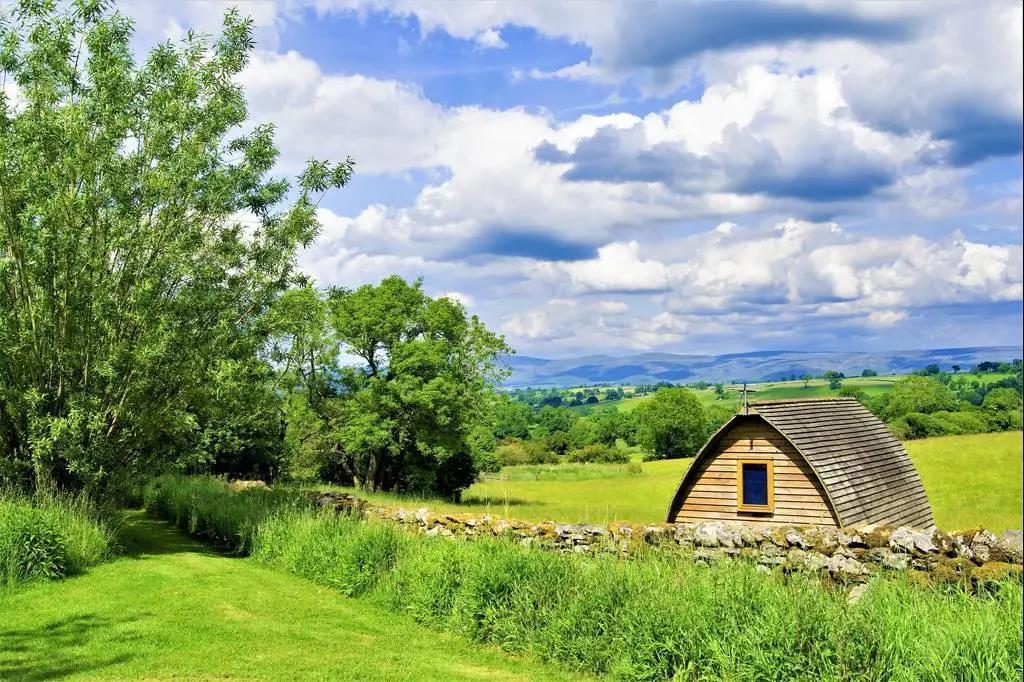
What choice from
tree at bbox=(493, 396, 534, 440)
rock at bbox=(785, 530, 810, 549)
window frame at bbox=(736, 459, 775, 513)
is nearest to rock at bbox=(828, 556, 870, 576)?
rock at bbox=(785, 530, 810, 549)

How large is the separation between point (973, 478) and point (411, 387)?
29616mm

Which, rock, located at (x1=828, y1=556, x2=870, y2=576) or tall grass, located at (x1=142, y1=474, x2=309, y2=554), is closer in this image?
rock, located at (x1=828, y1=556, x2=870, y2=576)

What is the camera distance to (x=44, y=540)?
12.8 metres

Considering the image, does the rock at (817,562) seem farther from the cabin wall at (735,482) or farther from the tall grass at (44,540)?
the tall grass at (44,540)

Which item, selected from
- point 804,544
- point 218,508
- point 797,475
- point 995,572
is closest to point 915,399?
point 797,475

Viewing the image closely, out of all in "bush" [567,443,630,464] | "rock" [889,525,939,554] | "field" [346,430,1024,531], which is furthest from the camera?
"bush" [567,443,630,464]

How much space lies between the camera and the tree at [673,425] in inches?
3553

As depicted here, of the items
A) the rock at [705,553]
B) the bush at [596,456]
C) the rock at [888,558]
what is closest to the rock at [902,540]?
the rock at [888,558]

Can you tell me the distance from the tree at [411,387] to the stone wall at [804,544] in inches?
932

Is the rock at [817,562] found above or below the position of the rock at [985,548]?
below

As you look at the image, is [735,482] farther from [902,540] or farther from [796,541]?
[902,540]

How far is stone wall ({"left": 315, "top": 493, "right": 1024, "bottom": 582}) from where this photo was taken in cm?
1018

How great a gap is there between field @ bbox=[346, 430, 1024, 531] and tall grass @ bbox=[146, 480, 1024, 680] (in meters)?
11.5

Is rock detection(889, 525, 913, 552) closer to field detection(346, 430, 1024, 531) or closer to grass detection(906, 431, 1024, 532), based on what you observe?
field detection(346, 430, 1024, 531)
